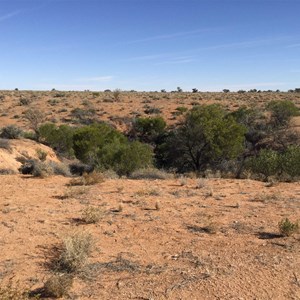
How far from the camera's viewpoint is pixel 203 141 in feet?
78.0

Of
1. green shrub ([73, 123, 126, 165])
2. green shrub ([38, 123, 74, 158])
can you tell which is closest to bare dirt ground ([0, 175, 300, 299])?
green shrub ([73, 123, 126, 165])

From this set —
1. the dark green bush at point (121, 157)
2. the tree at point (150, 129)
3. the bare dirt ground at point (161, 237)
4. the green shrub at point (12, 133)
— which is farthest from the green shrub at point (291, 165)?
the tree at point (150, 129)

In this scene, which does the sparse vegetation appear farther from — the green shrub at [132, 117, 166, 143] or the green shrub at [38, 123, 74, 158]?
the green shrub at [132, 117, 166, 143]

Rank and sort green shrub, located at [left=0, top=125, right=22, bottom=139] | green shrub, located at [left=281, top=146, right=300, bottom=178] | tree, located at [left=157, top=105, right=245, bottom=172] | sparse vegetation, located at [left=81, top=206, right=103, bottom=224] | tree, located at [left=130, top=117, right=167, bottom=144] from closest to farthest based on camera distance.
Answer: sparse vegetation, located at [left=81, top=206, right=103, bottom=224] < green shrub, located at [left=281, top=146, right=300, bottom=178] < tree, located at [left=157, top=105, right=245, bottom=172] < green shrub, located at [left=0, top=125, right=22, bottom=139] < tree, located at [left=130, top=117, right=167, bottom=144]

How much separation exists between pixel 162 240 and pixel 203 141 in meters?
16.6

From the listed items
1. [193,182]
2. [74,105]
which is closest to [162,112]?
[74,105]

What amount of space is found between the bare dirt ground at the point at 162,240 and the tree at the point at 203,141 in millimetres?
10267

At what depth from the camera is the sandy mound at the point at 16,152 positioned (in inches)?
734

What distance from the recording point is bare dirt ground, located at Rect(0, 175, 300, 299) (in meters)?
5.77

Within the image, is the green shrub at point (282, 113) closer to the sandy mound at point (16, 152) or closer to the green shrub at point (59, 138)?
the green shrub at point (59, 138)

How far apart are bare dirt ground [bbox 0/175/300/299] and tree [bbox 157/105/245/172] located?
10267mm

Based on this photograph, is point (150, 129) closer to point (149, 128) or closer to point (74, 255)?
point (149, 128)

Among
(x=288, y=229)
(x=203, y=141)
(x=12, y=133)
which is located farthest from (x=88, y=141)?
(x=288, y=229)

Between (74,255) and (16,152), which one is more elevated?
(74,255)
